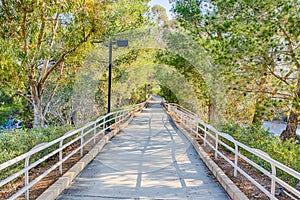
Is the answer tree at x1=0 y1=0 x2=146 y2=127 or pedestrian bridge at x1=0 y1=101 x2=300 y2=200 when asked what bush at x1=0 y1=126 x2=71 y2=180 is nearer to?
pedestrian bridge at x1=0 y1=101 x2=300 y2=200

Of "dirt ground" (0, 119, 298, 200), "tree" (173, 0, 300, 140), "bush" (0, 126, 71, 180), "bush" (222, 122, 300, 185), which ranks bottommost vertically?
"dirt ground" (0, 119, 298, 200)

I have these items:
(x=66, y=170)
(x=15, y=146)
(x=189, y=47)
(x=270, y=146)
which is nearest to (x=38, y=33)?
(x=15, y=146)

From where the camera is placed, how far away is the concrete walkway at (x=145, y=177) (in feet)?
15.8

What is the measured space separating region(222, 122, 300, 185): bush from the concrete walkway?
134 centimetres

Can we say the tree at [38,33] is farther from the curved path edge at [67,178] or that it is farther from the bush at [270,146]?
the bush at [270,146]

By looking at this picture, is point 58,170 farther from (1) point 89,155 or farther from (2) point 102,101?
(2) point 102,101

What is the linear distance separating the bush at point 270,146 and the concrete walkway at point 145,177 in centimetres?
134

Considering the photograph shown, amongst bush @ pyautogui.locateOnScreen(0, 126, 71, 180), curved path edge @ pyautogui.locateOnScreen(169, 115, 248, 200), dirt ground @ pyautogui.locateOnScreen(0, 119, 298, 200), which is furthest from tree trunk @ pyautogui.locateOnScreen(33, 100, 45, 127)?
curved path edge @ pyautogui.locateOnScreen(169, 115, 248, 200)

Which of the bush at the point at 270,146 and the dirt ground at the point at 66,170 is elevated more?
the bush at the point at 270,146

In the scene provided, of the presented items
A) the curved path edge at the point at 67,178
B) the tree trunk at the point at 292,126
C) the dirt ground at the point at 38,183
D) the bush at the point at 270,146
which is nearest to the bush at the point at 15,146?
the dirt ground at the point at 38,183

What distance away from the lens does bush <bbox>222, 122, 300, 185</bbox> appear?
590cm

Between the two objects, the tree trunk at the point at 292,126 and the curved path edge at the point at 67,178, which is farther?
the tree trunk at the point at 292,126

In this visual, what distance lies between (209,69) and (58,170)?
38.1 feet

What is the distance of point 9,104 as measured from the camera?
22312 mm
